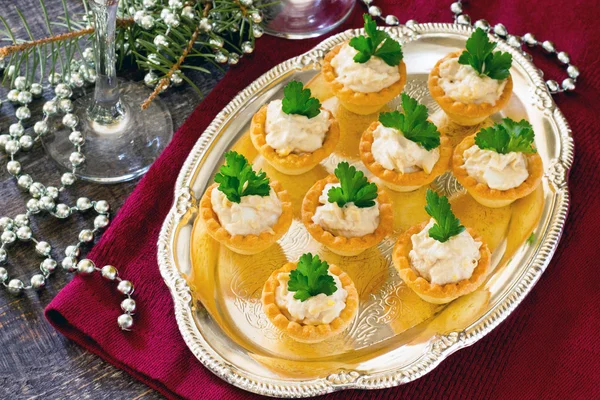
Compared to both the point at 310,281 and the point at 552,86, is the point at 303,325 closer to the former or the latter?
the point at 310,281

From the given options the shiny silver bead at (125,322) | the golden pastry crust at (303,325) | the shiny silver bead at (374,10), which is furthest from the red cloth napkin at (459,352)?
the shiny silver bead at (374,10)

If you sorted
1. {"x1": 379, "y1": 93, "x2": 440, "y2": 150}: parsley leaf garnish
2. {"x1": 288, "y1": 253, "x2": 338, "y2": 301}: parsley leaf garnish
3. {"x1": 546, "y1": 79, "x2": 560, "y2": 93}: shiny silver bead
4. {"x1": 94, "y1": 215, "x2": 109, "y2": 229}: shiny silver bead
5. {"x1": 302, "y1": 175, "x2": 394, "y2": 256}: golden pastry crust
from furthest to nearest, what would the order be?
1. {"x1": 546, "y1": 79, "x2": 560, "y2": 93}: shiny silver bead
2. {"x1": 94, "y1": 215, "x2": 109, "y2": 229}: shiny silver bead
3. {"x1": 379, "y1": 93, "x2": 440, "y2": 150}: parsley leaf garnish
4. {"x1": 302, "y1": 175, "x2": 394, "y2": 256}: golden pastry crust
5. {"x1": 288, "y1": 253, "x2": 338, "y2": 301}: parsley leaf garnish

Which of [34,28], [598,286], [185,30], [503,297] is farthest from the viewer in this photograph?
[34,28]

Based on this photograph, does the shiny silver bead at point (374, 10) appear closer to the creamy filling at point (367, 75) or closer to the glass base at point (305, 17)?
the glass base at point (305, 17)

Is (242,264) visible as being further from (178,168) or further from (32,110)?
(32,110)

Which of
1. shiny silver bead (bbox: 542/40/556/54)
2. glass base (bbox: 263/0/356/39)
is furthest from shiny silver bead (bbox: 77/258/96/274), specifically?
shiny silver bead (bbox: 542/40/556/54)

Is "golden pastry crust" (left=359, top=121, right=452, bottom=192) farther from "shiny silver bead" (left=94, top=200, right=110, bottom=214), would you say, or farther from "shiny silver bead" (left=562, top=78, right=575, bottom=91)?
"shiny silver bead" (left=94, top=200, right=110, bottom=214)

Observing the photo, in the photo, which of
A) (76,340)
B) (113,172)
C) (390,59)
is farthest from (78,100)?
Answer: (390,59)
